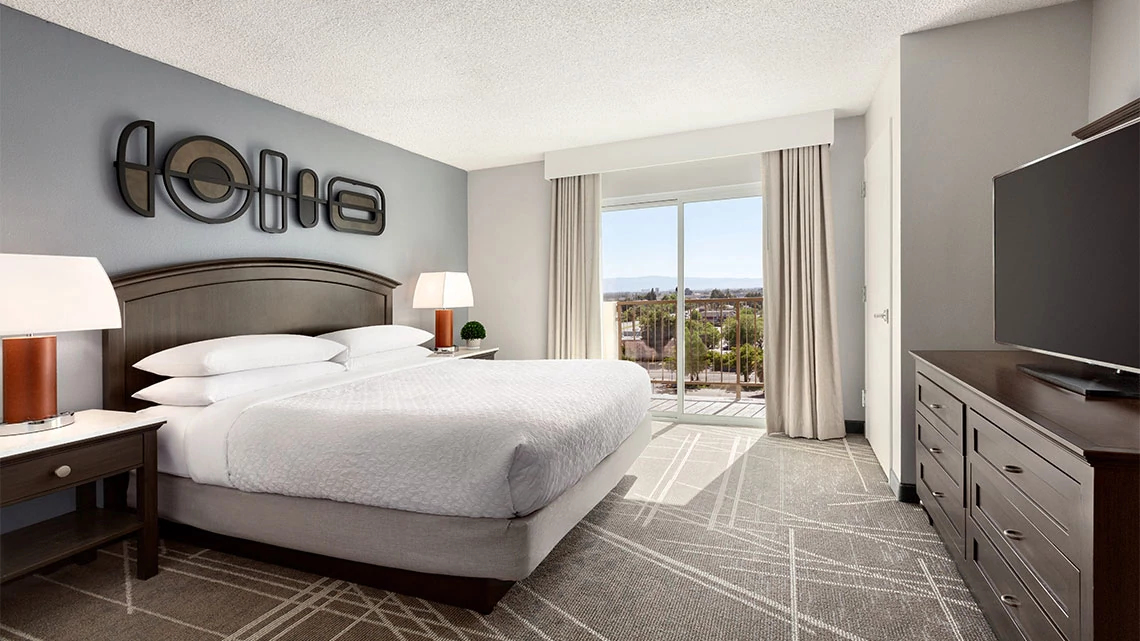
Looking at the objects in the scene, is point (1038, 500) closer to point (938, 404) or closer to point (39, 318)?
point (938, 404)

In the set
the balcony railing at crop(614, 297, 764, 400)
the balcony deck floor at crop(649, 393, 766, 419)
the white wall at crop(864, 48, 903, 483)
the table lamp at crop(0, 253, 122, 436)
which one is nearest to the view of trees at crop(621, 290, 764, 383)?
the balcony railing at crop(614, 297, 764, 400)

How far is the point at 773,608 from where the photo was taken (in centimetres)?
192

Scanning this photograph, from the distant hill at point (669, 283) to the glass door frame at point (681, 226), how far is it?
0.38 ft

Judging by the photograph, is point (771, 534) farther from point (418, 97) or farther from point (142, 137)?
point (142, 137)

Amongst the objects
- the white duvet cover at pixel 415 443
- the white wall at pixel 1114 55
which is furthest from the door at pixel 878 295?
the white duvet cover at pixel 415 443

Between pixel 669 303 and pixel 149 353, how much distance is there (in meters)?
3.88

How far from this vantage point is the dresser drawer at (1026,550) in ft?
3.84

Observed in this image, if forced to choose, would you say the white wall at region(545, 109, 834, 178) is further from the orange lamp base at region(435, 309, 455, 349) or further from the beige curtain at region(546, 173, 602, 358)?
the orange lamp base at region(435, 309, 455, 349)

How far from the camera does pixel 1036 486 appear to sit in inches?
52.7

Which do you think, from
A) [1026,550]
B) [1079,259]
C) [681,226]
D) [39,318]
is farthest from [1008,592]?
[681,226]

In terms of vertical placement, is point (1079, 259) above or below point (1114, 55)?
below

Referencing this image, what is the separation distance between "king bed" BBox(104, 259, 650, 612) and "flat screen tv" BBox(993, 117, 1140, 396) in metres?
1.61

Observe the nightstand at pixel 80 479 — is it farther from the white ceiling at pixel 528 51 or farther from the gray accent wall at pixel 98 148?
the white ceiling at pixel 528 51

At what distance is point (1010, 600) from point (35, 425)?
10.6ft
